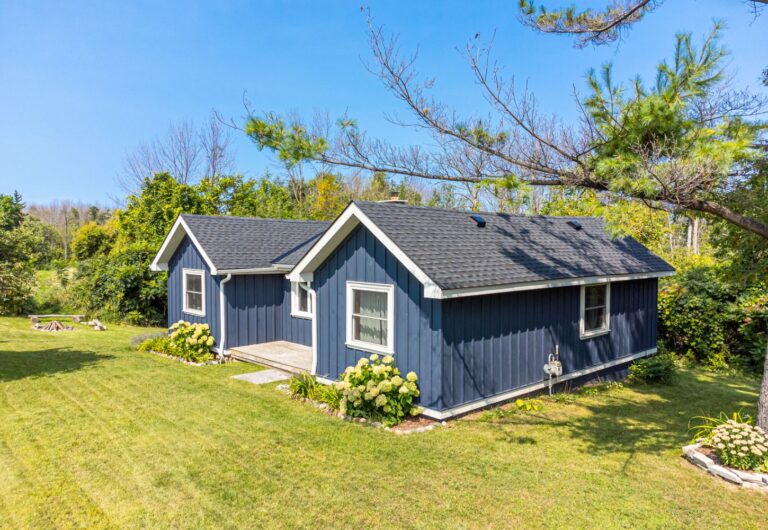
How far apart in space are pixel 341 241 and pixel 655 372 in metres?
7.62

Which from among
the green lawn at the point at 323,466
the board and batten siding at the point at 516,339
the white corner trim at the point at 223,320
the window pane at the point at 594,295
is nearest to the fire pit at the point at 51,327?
the white corner trim at the point at 223,320

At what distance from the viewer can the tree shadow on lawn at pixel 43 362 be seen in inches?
392

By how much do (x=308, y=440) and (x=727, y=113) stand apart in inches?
296

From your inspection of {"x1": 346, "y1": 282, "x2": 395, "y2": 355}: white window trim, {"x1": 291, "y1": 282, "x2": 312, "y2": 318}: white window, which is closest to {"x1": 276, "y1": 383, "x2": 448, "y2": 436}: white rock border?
{"x1": 346, "y1": 282, "x2": 395, "y2": 355}: white window trim

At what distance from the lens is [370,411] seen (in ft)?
24.6

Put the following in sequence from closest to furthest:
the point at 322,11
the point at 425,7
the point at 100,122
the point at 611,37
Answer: the point at 611,37
the point at 425,7
the point at 322,11
the point at 100,122

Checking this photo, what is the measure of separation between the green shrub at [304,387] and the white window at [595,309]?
5659mm

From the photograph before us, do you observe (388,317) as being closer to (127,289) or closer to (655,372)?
(655,372)

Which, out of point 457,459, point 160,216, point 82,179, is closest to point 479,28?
point 457,459

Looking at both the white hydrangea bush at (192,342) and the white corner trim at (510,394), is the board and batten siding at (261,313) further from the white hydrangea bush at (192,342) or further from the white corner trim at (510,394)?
the white corner trim at (510,394)

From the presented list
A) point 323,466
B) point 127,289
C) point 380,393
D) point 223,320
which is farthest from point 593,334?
point 127,289

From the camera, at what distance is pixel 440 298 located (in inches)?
269

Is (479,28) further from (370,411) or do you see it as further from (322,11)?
(322,11)

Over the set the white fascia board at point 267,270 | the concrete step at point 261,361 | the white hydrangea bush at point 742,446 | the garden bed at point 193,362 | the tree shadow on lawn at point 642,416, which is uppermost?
the white fascia board at point 267,270
